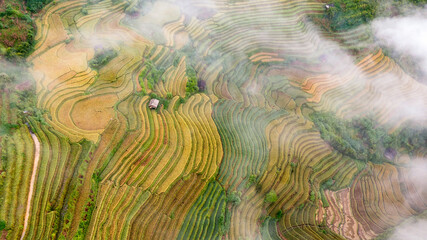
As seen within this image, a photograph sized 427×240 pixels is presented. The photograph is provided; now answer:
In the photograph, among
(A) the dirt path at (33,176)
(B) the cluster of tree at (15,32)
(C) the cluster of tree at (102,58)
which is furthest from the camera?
(C) the cluster of tree at (102,58)

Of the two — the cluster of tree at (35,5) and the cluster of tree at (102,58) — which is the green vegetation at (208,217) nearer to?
the cluster of tree at (102,58)

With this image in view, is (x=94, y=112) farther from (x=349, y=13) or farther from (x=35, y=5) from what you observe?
(x=349, y=13)

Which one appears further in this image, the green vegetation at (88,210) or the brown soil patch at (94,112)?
the brown soil patch at (94,112)

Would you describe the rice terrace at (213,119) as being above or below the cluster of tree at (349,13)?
below

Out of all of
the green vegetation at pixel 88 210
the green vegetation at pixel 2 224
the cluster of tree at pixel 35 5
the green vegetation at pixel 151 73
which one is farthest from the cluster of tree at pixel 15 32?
the green vegetation at pixel 2 224

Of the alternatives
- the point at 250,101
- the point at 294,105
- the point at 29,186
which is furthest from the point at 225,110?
the point at 29,186

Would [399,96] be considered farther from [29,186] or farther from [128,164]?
[29,186]
